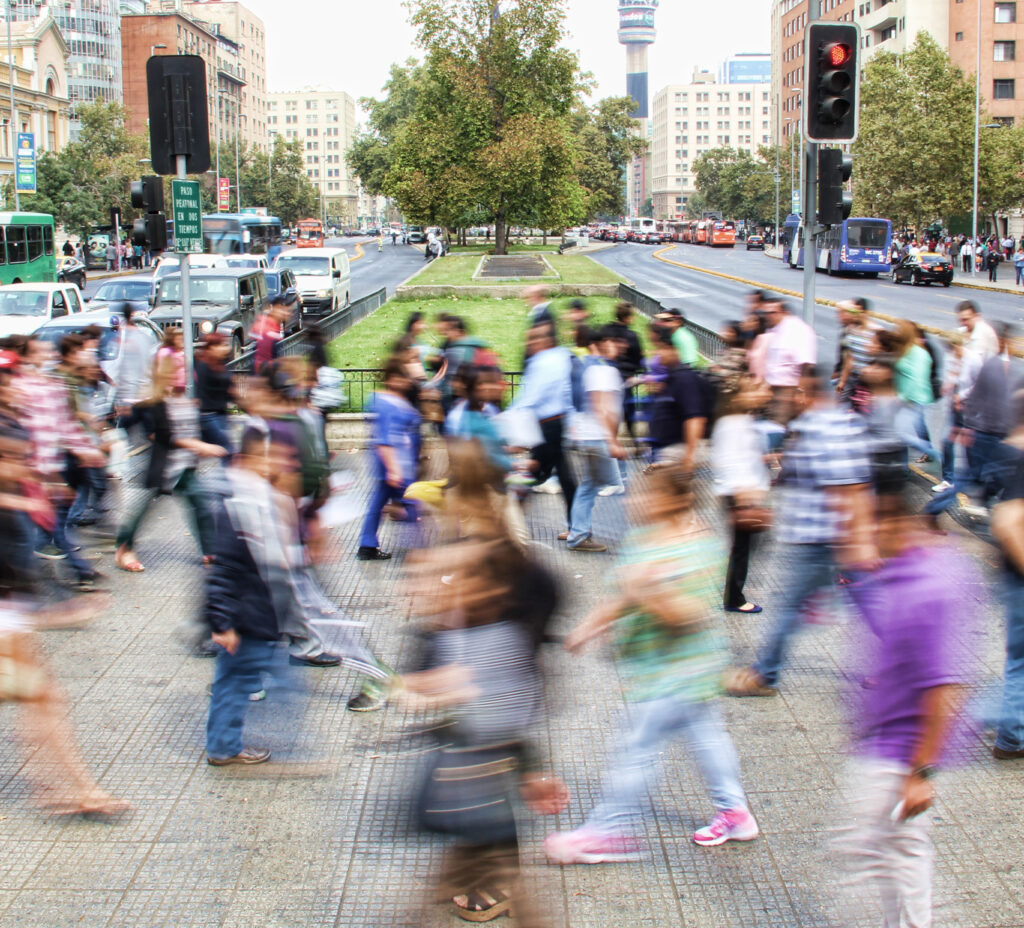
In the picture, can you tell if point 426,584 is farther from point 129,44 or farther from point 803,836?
point 129,44

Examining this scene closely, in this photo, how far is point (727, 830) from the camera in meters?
4.79

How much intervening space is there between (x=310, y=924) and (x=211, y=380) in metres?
5.43

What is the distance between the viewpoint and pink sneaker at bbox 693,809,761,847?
476 centimetres

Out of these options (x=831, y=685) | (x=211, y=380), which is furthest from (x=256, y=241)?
(x=831, y=685)

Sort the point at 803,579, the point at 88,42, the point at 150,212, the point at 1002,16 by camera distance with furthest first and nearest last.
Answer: the point at 88,42, the point at 1002,16, the point at 150,212, the point at 803,579

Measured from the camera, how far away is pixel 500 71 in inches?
2104

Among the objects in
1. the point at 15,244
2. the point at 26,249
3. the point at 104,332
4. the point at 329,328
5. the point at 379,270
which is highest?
the point at 15,244

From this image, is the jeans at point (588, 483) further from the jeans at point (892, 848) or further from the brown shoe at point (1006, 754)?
the jeans at point (892, 848)

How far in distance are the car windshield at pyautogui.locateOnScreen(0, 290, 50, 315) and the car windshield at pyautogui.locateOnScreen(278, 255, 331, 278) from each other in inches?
400

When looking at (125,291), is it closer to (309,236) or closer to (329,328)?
(329,328)

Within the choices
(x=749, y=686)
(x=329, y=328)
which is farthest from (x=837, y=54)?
(x=329, y=328)

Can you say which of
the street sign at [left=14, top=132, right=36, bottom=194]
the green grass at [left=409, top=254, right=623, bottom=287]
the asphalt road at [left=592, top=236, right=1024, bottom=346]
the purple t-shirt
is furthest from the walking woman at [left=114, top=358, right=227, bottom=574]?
the street sign at [left=14, top=132, right=36, bottom=194]

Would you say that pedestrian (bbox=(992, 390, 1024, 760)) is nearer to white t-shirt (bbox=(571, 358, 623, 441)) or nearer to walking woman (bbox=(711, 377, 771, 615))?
walking woman (bbox=(711, 377, 771, 615))

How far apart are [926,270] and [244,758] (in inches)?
1662
